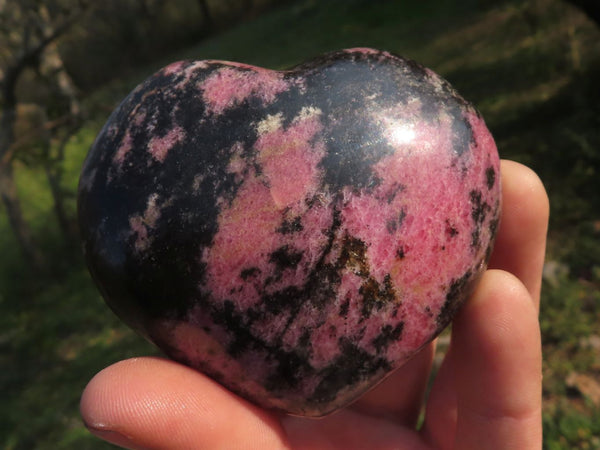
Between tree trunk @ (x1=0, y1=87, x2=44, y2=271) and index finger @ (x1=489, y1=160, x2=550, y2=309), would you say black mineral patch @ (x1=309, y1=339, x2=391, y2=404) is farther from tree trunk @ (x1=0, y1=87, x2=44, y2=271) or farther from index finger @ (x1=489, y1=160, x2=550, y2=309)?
tree trunk @ (x1=0, y1=87, x2=44, y2=271)

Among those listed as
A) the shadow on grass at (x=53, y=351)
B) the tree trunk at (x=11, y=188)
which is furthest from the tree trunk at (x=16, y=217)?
the shadow on grass at (x=53, y=351)

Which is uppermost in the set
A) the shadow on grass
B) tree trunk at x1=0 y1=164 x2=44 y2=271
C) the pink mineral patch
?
the pink mineral patch

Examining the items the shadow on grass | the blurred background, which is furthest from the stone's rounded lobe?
the shadow on grass

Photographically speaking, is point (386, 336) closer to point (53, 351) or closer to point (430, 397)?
point (430, 397)

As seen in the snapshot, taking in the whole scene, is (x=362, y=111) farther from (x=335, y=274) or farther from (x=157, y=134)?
(x=157, y=134)

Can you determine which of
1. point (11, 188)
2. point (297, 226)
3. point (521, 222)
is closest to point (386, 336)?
point (297, 226)

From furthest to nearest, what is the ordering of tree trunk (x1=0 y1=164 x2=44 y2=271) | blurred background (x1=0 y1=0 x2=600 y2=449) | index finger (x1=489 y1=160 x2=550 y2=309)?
tree trunk (x1=0 y1=164 x2=44 y2=271)
blurred background (x1=0 y1=0 x2=600 y2=449)
index finger (x1=489 y1=160 x2=550 y2=309)

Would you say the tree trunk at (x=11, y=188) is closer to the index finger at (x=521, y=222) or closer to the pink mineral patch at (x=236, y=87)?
the pink mineral patch at (x=236, y=87)

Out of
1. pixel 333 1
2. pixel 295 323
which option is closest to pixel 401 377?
pixel 295 323
